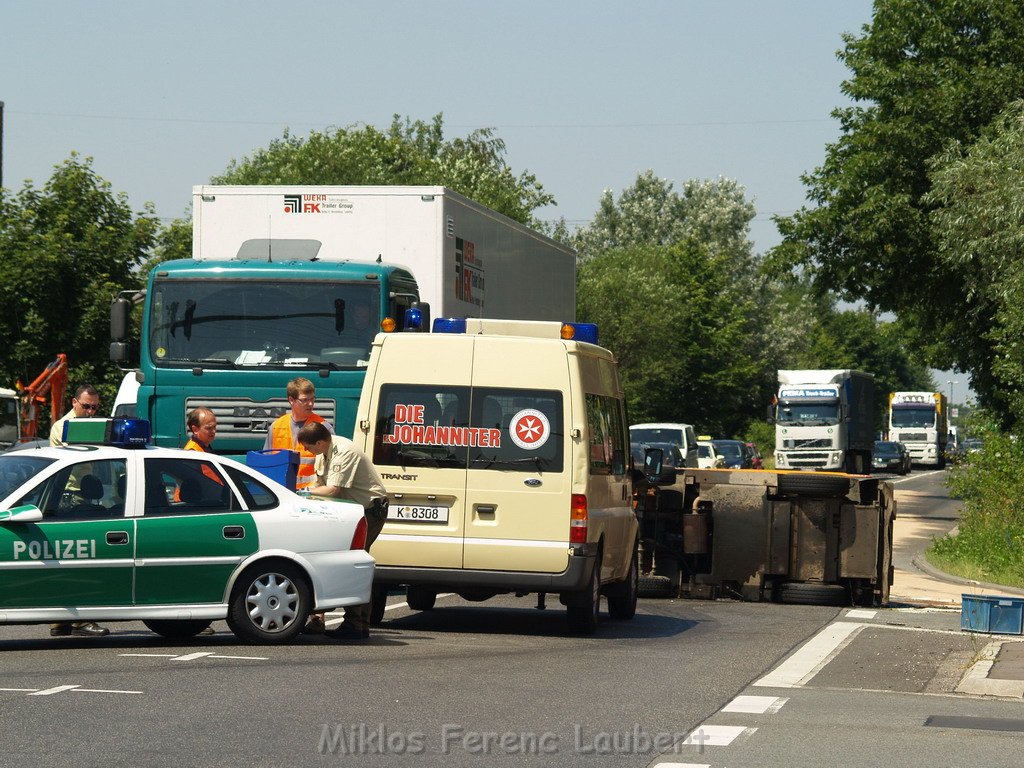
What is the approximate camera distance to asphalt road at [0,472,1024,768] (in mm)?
8133

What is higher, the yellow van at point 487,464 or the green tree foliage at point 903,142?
the green tree foliage at point 903,142

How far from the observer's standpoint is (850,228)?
4119cm

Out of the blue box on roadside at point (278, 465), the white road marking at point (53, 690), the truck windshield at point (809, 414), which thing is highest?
the truck windshield at point (809, 414)

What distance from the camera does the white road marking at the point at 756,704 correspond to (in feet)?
32.1

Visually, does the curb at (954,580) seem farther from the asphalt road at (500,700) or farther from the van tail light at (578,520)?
the van tail light at (578,520)

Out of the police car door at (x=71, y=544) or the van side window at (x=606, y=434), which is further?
the van side window at (x=606, y=434)

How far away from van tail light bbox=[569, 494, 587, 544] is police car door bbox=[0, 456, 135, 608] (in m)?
3.39

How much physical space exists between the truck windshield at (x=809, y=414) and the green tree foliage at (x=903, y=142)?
14.2m

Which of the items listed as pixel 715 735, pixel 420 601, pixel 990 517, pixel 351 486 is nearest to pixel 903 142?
pixel 990 517

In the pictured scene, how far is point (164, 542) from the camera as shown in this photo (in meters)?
11.8

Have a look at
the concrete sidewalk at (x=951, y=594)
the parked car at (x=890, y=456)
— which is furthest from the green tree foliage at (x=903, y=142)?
the parked car at (x=890, y=456)

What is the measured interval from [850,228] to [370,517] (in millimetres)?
30014

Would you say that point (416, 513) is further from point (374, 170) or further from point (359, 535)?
point (374, 170)

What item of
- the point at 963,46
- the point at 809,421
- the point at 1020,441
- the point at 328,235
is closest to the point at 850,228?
the point at 963,46
